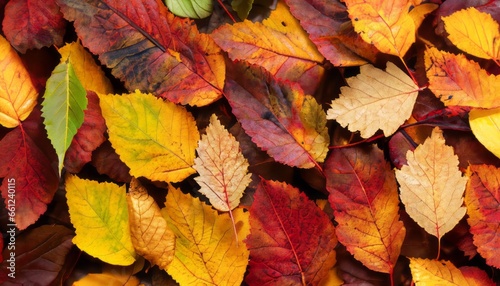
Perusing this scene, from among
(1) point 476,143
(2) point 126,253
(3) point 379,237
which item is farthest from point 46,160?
(1) point 476,143

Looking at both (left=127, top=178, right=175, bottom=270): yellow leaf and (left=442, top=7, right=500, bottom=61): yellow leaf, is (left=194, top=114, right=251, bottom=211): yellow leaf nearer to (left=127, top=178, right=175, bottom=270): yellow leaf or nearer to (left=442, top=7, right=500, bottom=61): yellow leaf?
(left=127, top=178, right=175, bottom=270): yellow leaf

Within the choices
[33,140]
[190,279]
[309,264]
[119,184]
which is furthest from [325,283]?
[33,140]

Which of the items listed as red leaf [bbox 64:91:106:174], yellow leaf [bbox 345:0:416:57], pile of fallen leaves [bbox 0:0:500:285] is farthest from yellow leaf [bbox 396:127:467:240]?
red leaf [bbox 64:91:106:174]

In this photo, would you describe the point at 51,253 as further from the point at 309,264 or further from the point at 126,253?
the point at 309,264

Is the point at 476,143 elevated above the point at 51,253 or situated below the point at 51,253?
above

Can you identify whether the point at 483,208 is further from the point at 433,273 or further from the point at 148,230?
the point at 148,230

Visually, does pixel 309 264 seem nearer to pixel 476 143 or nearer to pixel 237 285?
pixel 237 285
